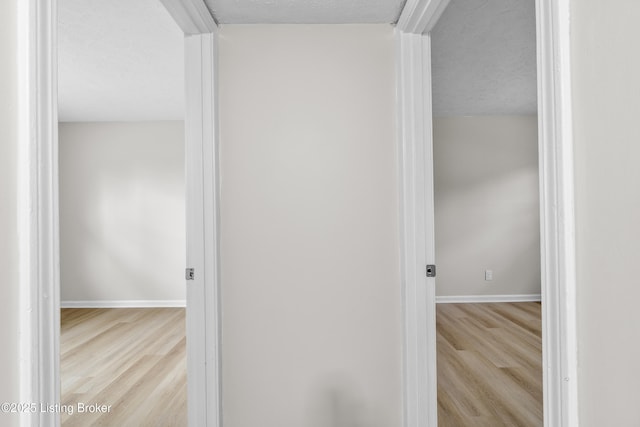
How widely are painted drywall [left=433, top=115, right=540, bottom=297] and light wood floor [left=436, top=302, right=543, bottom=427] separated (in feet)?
1.73

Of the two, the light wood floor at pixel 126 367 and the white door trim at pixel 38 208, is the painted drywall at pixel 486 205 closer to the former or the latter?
the light wood floor at pixel 126 367

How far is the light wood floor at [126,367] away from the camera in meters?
2.49

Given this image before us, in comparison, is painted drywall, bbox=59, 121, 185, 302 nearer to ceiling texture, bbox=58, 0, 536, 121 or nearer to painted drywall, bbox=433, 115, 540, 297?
ceiling texture, bbox=58, 0, 536, 121

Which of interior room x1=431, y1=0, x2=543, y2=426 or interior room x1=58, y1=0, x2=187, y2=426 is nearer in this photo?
interior room x1=431, y1=0, x2=543, y2=426

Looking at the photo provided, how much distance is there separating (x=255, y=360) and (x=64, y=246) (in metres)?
4.56

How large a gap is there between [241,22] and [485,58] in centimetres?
214

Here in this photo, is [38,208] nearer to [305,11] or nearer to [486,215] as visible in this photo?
[305,11]

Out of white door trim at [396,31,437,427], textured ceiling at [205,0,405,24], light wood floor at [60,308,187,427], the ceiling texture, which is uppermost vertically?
the ceiling texture

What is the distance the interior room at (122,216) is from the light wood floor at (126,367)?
0.05 ft

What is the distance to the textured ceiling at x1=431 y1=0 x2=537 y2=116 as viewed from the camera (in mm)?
2381

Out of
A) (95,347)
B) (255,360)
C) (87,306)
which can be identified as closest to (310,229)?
(255,360)

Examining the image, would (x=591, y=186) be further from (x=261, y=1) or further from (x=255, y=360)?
(x=255, y=360)

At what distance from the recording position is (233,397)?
1.98m

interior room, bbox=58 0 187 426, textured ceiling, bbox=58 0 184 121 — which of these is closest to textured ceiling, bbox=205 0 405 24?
textured ceiling, bbox=58 0 184 121
